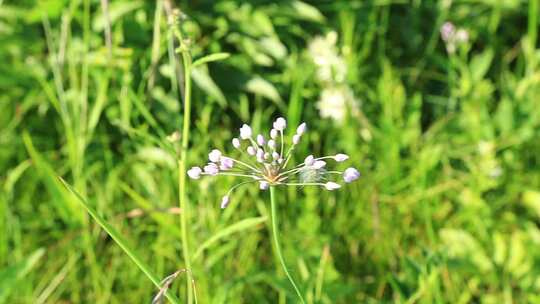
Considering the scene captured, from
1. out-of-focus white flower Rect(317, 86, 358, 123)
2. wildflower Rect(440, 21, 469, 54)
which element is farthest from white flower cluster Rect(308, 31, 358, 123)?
wildflower Rect(440, 21, 469, 54)

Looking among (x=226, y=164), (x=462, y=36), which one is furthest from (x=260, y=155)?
(x=462, y=36)

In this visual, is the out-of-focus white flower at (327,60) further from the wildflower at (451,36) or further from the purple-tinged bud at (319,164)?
the purple-tinged bud at (319,164)

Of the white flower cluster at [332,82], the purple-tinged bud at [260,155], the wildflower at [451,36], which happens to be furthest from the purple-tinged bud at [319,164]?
the wildflower at [451,36]

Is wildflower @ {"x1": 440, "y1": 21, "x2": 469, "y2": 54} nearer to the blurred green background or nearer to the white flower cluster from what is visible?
the blurred green background

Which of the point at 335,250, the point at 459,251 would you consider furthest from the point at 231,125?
the point at 459,251

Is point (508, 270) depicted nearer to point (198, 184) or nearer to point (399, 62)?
point (198, 184)

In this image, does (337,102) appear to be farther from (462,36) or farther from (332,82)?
(462,36)

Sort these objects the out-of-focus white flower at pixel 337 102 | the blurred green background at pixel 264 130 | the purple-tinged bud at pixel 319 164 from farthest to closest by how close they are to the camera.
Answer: the out-of-focus white flower at pixel 337 102
the blurred green background at pixel 264 130
the purple-tinged bud at pixel 319 164
